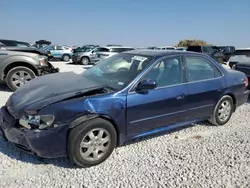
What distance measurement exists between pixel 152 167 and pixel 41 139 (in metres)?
1.46

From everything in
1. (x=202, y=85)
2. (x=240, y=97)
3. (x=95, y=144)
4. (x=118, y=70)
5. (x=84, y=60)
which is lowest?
(x=95, y=144)

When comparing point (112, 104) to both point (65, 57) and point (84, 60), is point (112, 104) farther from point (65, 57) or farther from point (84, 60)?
point (65, 57)

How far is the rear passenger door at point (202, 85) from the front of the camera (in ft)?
12.4

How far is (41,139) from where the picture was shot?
264cm

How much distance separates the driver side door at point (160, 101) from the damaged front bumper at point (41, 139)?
0.93 metres

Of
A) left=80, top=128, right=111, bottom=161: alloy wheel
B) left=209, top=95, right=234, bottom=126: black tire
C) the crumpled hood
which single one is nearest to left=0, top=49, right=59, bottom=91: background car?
the crumpled hood

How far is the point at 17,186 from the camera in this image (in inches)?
99.5

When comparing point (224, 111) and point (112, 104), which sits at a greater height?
point (112, 104)

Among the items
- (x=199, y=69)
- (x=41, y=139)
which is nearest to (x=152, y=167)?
(x=41, y=139)

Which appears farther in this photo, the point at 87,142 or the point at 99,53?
the point at 99,53

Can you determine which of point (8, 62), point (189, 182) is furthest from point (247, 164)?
point (8, 62)

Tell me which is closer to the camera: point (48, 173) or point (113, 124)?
point (48, 173)

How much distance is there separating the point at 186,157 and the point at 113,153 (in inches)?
42.0

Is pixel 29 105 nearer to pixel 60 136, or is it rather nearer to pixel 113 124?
pixel 60 136
